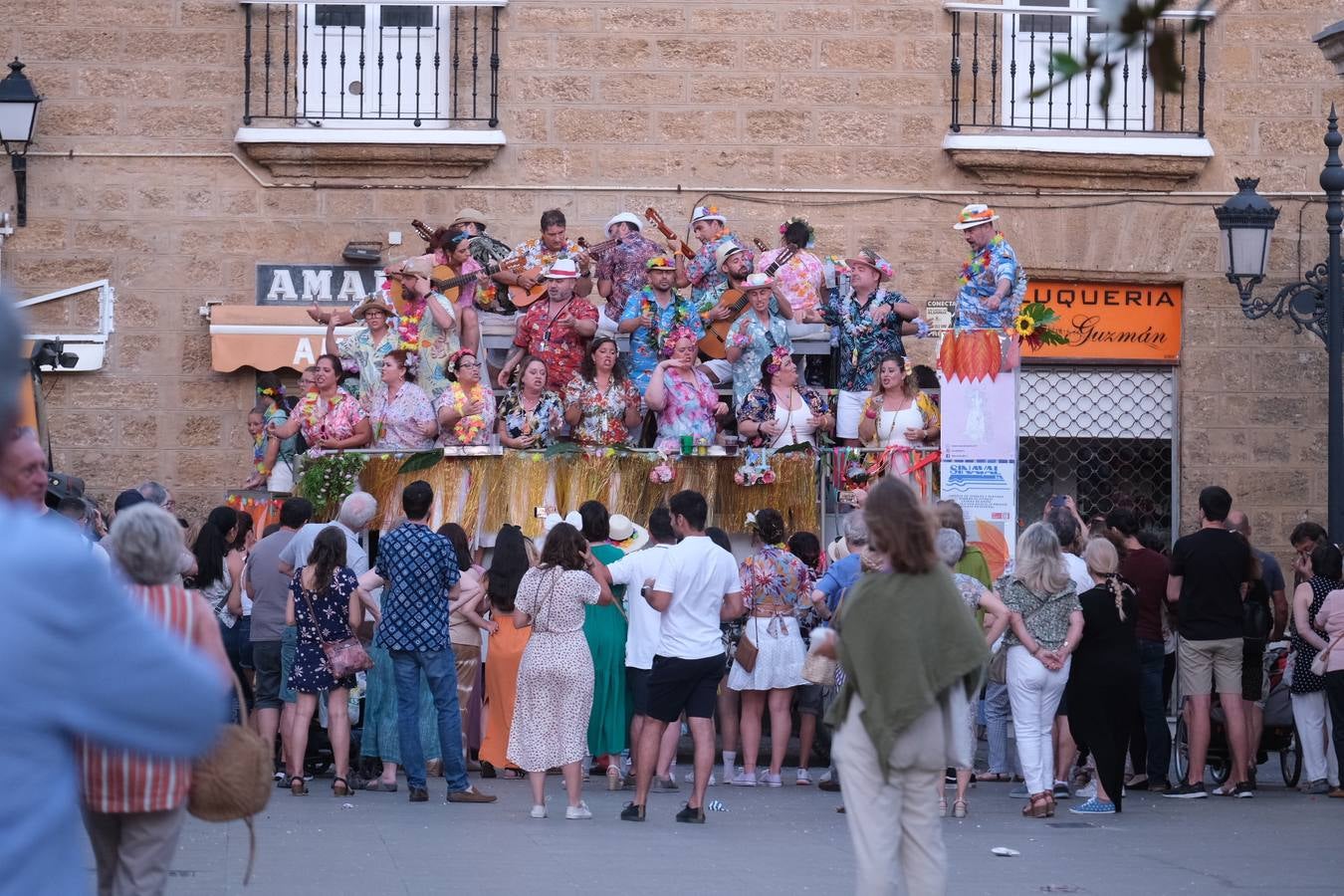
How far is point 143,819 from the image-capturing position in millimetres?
5582

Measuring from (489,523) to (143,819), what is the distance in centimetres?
834

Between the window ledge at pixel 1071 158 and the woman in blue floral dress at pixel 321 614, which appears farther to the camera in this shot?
the window ledge at pixel 1071 158

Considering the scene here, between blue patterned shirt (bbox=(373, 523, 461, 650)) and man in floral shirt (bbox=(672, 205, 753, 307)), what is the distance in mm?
4157

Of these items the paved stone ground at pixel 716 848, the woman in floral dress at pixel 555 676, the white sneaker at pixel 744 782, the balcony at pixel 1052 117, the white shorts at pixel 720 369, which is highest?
the balcony at pixel 1052 117

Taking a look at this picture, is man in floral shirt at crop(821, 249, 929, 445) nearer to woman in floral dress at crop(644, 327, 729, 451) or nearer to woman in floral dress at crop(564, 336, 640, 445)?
woman in floral dress at crop(644, 327, 729, 451)

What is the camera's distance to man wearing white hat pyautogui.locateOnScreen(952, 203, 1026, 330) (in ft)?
46.9

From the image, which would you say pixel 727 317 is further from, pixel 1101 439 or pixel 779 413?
pixel 1101 439

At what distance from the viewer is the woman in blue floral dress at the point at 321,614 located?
11.4 m

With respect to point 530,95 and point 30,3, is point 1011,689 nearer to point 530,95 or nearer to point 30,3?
point 530,95

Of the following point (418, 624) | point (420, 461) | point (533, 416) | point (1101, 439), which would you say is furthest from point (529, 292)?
point (1101, 439)

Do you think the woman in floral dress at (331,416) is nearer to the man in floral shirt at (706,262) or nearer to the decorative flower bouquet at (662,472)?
the decorative flower bouquet at (662,472)

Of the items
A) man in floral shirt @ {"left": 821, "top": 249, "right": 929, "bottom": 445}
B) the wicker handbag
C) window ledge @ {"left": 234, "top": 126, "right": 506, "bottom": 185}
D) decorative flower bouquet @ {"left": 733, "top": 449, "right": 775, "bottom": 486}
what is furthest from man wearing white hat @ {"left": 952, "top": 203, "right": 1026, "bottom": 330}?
the wicker handbag

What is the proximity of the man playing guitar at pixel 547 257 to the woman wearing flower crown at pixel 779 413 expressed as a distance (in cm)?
153

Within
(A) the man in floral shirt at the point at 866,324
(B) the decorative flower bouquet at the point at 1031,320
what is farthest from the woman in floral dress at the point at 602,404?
(B) the decorative flower bouquet at the point at 1031,320
